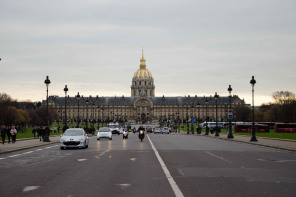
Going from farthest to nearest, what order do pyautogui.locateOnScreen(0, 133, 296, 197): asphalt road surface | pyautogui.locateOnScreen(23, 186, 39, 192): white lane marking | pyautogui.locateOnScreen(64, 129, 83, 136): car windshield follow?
pyautogui.locateOnScreen(64, 129, 83, 136): car windshield, pyautogui.locateOnScreen(23, 186, 39, 192): white lane marking, pyautogui.locateOnScreen(0, 133, 296, 197): asphalt road surface

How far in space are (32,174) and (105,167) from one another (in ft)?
10.7

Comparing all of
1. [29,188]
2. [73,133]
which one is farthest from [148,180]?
[73,133]

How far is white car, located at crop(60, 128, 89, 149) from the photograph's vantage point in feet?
103

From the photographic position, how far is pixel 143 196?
1103 centimetres

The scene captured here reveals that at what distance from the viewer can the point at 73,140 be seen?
3133 centimetres

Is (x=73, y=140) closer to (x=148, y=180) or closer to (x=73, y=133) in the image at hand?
(x=73, y=133)

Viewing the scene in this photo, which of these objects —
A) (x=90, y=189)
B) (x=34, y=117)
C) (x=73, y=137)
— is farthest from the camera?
(x=34, y=117)

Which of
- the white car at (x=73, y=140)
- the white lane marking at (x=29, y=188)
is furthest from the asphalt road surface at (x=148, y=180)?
the white car at (x=73, y=140)

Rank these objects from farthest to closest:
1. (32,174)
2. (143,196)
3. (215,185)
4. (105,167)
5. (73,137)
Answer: (73,137), (105,167), (32,174), (215,185), (143,196)

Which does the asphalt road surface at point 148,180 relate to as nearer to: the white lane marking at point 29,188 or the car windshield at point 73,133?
the white lane marking at point 29,188

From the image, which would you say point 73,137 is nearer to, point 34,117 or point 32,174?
point 32,174

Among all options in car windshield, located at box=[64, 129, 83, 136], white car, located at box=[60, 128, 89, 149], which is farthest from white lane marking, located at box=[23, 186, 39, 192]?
car windshield, located at box=[64, 129, 83, 136]

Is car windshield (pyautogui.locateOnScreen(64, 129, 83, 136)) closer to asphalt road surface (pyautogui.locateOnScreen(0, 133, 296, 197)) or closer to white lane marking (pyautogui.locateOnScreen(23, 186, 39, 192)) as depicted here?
asphalt road surface (pyautogui.locateOnScreen(0, 133, 296, 197))

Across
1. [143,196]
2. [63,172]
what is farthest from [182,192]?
[63,172]
